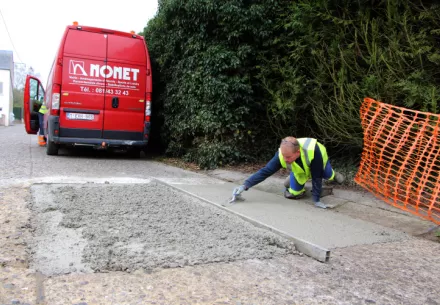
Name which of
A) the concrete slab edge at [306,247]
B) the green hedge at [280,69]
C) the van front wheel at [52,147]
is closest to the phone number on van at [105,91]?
the green hedge at [280,69]

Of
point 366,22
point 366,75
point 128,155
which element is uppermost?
point 366,22

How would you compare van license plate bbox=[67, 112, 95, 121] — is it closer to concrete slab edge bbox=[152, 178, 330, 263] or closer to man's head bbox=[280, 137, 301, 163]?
man's head bbox=[280, 137, 301, 163]

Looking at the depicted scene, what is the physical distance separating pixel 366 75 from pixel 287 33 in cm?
244

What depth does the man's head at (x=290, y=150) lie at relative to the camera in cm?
464

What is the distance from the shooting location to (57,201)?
174 inches

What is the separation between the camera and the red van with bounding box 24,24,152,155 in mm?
9000

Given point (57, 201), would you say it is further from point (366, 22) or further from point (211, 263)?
point (366, 22)

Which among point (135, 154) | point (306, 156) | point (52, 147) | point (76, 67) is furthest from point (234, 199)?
point (135, 154)

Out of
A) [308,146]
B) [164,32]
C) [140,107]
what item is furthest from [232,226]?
[164,32]

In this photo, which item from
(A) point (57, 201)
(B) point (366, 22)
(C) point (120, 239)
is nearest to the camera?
(C) point (120, 239)

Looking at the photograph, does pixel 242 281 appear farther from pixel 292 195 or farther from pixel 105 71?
pixel 105 71

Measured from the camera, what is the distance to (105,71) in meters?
9.26

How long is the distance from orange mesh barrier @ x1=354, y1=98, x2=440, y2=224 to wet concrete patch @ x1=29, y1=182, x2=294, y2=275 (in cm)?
225

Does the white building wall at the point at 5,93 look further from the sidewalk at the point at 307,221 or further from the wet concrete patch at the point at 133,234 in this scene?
the sidewalk at the point at 307,221
